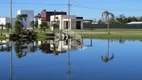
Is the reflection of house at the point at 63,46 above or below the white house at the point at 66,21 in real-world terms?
below

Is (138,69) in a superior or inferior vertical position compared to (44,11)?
inferior

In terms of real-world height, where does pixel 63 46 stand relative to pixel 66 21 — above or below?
below

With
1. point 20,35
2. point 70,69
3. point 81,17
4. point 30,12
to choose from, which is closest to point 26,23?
point 30,12

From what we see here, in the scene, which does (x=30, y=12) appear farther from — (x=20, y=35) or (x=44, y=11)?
(x=20, y=35)

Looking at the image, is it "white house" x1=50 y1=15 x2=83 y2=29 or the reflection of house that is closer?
the reflection of house

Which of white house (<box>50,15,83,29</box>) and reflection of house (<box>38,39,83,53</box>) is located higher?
white house (<box>50,15,83,29</box>)

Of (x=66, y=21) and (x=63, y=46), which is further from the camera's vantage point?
(x=66, y=21)

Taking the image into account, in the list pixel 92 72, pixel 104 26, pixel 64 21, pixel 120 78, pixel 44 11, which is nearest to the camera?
pixel 120 78

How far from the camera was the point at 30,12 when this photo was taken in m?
136

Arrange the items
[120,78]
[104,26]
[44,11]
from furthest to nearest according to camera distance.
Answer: [44,11] → [104,26] → [120,78]

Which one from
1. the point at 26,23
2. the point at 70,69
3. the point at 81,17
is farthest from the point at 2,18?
the point at 70,69

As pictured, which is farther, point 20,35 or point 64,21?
point 64,21

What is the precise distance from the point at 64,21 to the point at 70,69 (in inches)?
3667

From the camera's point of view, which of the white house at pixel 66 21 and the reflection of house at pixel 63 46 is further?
the white house at pixel 66 21
